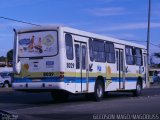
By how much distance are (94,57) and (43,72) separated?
357 centimetres

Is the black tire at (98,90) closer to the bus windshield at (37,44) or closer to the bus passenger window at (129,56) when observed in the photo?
the bus windshield at (37,44)

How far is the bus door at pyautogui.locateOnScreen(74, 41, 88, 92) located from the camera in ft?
69.7

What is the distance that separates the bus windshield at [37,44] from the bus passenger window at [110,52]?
4.88 m

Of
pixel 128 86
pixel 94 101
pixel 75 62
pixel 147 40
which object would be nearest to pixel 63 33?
pixel 75 62

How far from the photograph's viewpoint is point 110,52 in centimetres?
2505

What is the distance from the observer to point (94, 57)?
23.0 metres

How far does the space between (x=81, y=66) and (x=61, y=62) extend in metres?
1.90

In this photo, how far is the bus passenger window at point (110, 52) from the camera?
80.9 feet

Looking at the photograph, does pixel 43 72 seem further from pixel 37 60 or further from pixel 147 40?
pixel 147 40

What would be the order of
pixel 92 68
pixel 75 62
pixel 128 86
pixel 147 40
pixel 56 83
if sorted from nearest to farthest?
pixel 56 83
pixel 75 62
pixel 92 68
pixel 128 86
pixel 147 40

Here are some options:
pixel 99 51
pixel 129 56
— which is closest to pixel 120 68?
pixel 129 56

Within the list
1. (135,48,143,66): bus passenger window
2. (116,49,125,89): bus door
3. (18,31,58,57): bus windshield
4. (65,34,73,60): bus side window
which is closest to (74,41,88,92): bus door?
(65,34,73,60): bus side window

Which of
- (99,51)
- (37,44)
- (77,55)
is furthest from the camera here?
(99,51)

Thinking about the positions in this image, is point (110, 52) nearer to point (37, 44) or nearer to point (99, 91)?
point (99, 91)
